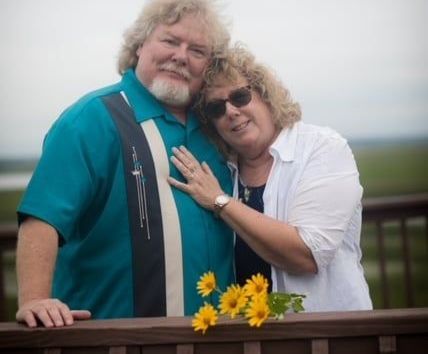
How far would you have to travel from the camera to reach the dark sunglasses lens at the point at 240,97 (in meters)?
1.74

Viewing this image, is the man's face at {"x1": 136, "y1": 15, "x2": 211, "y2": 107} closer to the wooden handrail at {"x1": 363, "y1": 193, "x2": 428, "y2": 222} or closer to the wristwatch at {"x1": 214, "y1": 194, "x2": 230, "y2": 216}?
the wristwatch at {"x1": 214, "y1": 194, "x2": 230, "y2": 216}

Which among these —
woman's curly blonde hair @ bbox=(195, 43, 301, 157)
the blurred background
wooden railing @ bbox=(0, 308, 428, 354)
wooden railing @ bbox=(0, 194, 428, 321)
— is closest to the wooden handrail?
wooden railing @ bbox=(0, 194, 428, 321)

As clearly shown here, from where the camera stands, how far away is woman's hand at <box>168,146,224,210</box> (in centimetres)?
166

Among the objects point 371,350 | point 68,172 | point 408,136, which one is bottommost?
point 371,350

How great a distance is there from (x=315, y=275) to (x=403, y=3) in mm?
687

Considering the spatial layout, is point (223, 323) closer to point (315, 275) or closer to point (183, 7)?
point (315, 275)

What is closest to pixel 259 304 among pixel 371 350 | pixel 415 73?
pixel 371 350

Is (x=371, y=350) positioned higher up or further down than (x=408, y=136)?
further down

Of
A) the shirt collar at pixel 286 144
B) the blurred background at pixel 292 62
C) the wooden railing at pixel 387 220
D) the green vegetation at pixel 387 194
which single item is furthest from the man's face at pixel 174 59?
the wooden railing at pixel 387 220

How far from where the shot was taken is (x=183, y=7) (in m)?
1.71

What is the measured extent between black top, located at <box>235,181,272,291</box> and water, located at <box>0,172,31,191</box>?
490 millimetres

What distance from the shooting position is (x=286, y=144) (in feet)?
5.57

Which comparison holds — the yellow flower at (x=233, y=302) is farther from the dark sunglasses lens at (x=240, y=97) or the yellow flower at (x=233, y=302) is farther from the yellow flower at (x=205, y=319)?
the dark sunglasses lens at (x=240, y=97)

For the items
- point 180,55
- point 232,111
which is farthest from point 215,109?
point 180,55
